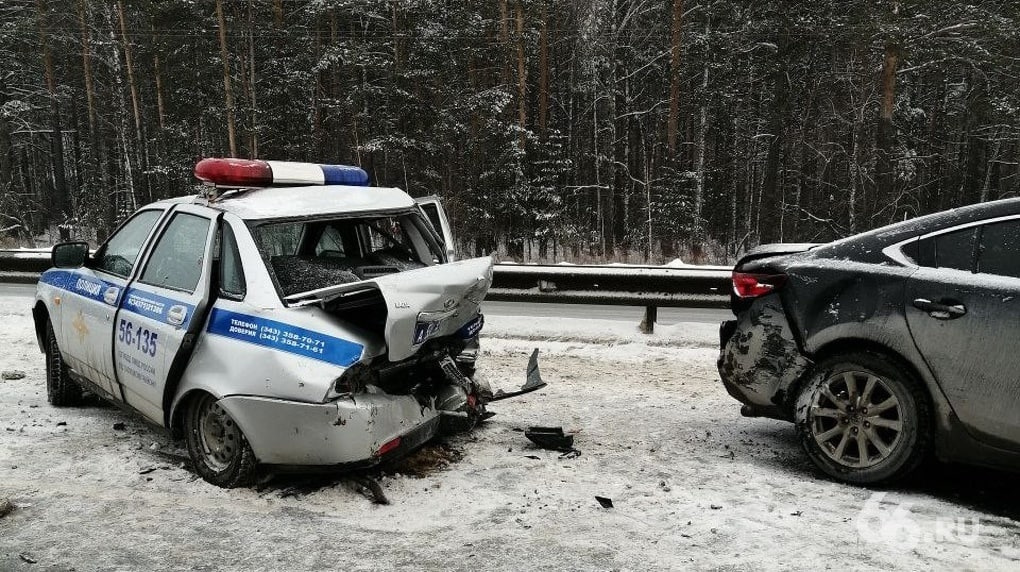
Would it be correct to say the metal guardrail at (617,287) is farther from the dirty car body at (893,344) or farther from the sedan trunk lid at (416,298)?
the sedan trunk lid at (416,298)

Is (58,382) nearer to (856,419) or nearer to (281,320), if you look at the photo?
(281,320)

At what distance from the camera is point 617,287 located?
30.8 ft

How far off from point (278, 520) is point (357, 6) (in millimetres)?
25558

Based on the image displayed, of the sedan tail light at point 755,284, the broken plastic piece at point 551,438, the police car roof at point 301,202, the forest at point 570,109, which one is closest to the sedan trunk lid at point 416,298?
the police car roof at point 301,202

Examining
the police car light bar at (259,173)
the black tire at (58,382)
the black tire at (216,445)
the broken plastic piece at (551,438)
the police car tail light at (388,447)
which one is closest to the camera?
the police car tail light at (388,447)

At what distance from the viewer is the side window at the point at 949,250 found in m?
3.88

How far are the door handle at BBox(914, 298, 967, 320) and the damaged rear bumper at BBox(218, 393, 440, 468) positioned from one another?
9.43 feet

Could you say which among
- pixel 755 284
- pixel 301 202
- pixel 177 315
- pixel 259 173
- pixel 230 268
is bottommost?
pixel 177 315

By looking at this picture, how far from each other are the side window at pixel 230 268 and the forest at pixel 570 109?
19534 millimetres

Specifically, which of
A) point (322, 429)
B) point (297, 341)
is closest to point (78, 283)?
point (297, 341)

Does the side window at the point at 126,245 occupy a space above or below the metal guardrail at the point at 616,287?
above

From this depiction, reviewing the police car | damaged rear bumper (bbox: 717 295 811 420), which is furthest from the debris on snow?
damaged rear bumper (bbox: 717 295 811 420)

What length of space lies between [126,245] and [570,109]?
25.7 metres

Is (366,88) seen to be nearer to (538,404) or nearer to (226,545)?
(538,404)
